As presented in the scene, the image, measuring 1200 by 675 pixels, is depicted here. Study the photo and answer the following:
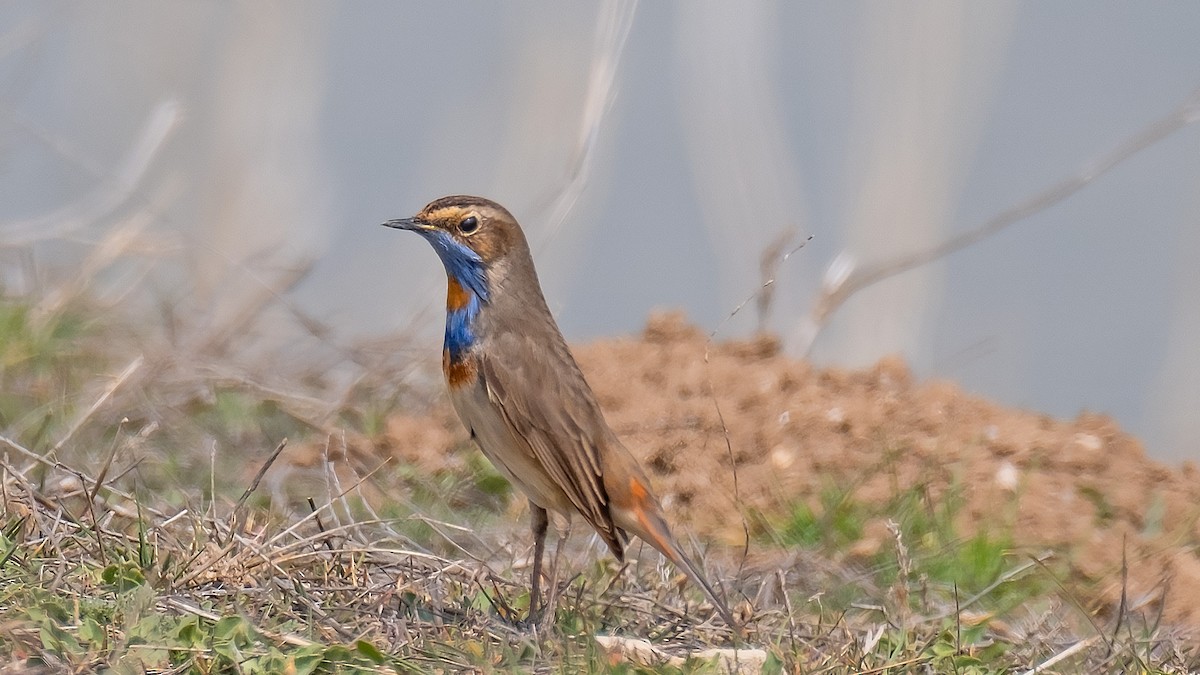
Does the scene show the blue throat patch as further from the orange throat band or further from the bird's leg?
the bird's leg

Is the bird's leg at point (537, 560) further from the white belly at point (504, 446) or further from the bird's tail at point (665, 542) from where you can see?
the bird's tail at point (665, 542)

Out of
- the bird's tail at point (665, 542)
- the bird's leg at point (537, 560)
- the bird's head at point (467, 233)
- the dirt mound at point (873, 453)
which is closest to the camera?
the bird's tail at point (665, 542)

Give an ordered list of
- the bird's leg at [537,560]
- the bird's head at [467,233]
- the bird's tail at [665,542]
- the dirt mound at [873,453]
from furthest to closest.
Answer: the dirt mound at [873,453], the bird's head at [467,233], the bird's leg at [537,560], the bird's tail at [665,542]

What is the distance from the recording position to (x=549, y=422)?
4.88 m

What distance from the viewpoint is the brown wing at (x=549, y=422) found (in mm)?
4840

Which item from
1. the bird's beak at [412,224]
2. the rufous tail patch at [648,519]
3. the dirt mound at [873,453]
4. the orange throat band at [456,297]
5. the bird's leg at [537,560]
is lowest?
the bird's leg at [537,560]

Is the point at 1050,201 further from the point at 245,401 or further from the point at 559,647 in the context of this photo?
the point at 559,647

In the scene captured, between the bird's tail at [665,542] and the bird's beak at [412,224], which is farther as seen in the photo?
the bird's beak at [412,224]

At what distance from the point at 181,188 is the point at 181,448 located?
17.1ft

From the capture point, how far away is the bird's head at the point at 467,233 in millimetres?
4977

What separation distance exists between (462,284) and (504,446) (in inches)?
21.3

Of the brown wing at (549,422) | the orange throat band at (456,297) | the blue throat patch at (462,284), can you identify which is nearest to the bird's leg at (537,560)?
the brown wing at (549,422)

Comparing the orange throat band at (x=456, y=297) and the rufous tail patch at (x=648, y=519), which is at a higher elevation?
the orange throat band at (x=456, y=297)

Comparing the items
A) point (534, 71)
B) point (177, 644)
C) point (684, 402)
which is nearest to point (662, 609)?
point (177, 644)
